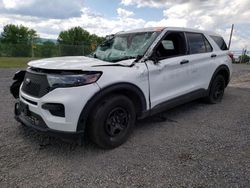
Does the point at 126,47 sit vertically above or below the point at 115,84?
above

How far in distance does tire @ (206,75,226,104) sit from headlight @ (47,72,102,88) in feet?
11.4

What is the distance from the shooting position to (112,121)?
3.54 m

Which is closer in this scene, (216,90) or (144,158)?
(144,158)

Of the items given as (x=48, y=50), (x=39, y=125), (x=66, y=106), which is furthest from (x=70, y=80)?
(x=48, y=50)

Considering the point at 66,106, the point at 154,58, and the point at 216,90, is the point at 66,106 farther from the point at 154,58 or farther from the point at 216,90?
the point at 216,90

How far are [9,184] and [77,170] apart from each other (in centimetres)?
76

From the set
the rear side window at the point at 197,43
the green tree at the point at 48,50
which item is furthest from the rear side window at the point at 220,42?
the green tree at the point at 48,50

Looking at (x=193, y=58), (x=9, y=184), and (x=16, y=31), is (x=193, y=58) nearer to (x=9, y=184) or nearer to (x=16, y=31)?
(x=9, y=184)

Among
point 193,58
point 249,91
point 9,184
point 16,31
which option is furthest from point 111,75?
point 16,31

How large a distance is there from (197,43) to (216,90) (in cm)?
146

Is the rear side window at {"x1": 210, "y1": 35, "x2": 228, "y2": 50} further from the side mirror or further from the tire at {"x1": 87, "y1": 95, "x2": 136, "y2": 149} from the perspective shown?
the tire at {"x1": 87, "y1": 95, "x2": 136, "y2": 149}

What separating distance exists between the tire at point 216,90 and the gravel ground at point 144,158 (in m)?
1.12

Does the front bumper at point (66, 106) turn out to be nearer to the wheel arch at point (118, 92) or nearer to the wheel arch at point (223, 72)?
the wheel arch at point (118, 92)

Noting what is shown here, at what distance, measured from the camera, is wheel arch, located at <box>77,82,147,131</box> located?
10.4 feet
